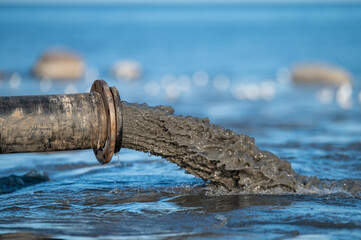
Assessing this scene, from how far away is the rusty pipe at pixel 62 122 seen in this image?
19.1ft

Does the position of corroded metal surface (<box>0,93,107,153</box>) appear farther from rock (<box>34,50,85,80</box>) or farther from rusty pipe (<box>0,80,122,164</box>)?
rock (<box>34,50,85,80</box>)

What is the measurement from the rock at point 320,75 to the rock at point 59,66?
37.6 ft

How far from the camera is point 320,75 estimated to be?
24547 mm

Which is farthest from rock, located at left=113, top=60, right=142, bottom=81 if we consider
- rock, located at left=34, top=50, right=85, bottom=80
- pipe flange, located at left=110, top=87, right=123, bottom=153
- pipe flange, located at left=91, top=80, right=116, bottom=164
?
pipe flange, located at left=110, top=87, right=123, bottom=153

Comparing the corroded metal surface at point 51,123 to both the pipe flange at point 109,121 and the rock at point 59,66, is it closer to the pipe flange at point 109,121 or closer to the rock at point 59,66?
the pipe flange at point 109,121

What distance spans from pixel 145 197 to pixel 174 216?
2.94 feet

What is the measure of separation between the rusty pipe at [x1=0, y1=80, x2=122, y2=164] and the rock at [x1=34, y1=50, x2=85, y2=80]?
22.7 m

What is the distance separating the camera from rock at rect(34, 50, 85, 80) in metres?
28.6

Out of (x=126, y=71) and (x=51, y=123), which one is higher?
(x=126, y=71)

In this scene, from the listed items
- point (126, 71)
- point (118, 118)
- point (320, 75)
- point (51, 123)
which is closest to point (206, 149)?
point (118, 118)

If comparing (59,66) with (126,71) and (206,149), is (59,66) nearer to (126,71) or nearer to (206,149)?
(126,71)

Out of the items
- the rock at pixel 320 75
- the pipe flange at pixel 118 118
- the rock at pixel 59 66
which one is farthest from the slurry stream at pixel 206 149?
the rock at pixel 59 66

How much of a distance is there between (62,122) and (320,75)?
20.2 m

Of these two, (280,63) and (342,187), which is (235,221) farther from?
(280,63)
